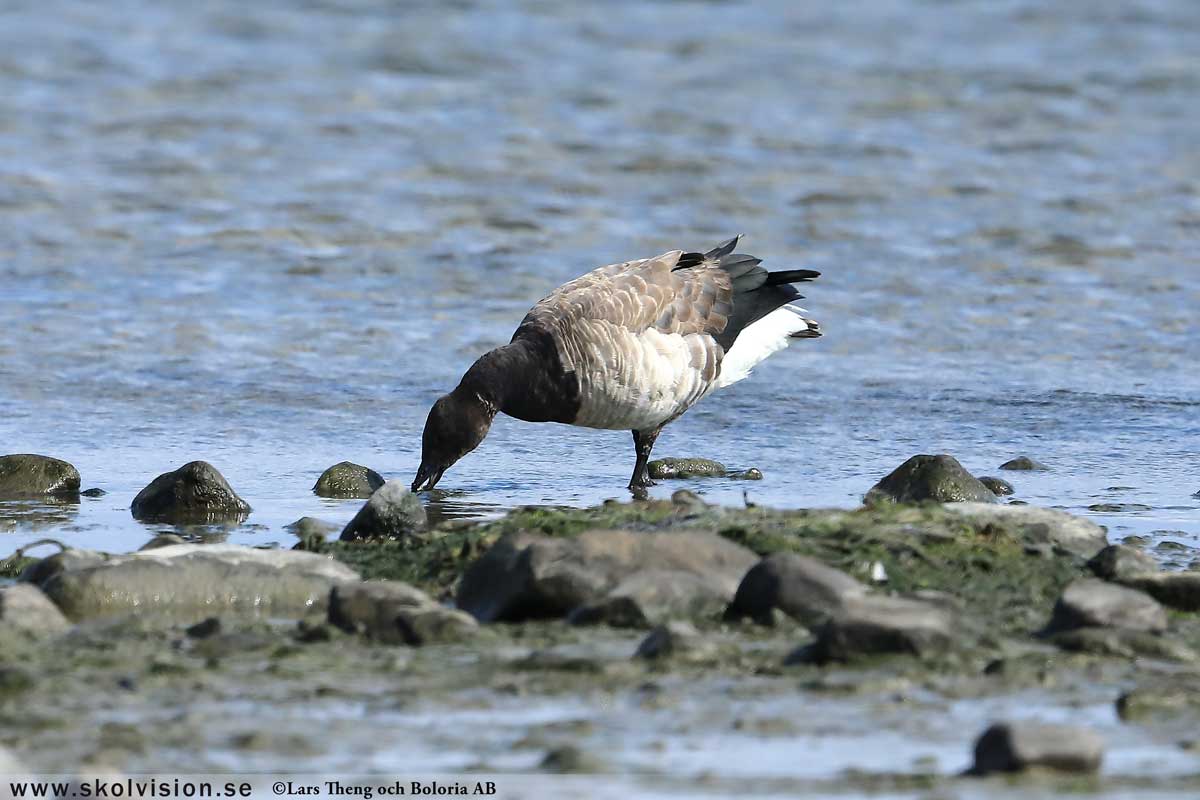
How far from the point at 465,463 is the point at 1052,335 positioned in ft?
17.6

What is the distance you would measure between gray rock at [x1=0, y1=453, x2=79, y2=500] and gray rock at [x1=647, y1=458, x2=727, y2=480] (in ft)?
10.2

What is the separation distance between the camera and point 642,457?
10.4 meters

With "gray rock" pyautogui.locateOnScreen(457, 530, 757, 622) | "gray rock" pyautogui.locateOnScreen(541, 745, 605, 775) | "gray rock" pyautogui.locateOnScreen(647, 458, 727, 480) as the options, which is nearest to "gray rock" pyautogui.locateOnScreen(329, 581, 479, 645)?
"gray rock" pyautogui.locateOnScreen(457, 530, 757, 622)

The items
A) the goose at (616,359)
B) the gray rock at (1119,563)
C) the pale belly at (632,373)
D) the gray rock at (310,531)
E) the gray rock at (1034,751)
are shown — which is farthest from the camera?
the pale belly at (632,373)

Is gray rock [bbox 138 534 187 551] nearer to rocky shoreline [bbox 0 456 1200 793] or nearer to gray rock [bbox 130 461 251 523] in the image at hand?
rocky shoreline [bbox 0 456 1200 793]

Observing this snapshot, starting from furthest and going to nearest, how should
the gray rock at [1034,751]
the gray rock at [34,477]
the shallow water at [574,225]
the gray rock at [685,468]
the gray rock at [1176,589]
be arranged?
the shallow water at [574,225] → the gray rock at [685,468] → the gray rock at [34,477] → the gray rock at [1176,589] → the gray rock at [1034,751]

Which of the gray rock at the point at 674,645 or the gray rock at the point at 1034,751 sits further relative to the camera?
the gray rock at the point at 674,645

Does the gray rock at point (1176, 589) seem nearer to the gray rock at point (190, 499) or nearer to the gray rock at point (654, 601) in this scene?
the gray rock at point (654, 601)

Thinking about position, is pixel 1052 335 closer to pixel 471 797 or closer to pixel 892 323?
pixel 892 323

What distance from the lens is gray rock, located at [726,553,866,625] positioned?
20.3 ft

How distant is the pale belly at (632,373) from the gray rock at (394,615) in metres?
3.88

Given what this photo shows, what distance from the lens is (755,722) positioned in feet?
16.7

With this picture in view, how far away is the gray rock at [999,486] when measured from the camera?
9.41m

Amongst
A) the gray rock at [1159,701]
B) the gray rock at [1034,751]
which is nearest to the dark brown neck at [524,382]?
the gray rock at [1159,701]
